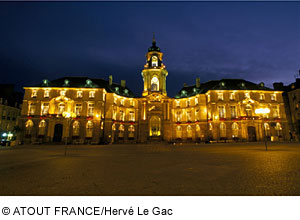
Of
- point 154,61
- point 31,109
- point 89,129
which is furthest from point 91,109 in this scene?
point 154,61

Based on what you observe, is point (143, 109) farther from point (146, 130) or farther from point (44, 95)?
point (44, 95)

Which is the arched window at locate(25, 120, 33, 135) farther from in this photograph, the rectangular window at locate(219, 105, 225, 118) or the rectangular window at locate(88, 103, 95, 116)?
the rectangular window at locate(219, 105, 225, 118)

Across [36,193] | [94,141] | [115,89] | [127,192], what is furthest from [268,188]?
[115,89]

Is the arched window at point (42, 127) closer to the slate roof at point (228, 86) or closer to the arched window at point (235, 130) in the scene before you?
the slate roof at point (228, 86)

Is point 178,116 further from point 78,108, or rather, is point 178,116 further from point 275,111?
point 78,108

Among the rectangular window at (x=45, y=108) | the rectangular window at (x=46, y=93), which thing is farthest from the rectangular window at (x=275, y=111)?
the rectangular window at (x=46, y=93)

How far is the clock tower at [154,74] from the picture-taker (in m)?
49.2

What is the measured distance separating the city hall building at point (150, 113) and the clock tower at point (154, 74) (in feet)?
1.03

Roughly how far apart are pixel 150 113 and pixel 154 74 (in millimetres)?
13019

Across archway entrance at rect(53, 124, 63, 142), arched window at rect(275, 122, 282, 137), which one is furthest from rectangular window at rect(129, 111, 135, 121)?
arched window at rect(275, 122, 282, 137)

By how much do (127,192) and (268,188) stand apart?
4060 mm

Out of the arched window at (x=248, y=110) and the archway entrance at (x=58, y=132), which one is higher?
the arched window at (x=248, y=110)

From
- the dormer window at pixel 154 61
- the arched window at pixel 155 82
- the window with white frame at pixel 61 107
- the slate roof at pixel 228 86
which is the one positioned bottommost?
the window with white frame at pixel 61 107

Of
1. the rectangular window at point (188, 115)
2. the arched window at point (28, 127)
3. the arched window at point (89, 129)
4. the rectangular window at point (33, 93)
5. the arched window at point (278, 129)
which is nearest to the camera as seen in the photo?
the arched window at point (28, 127)
